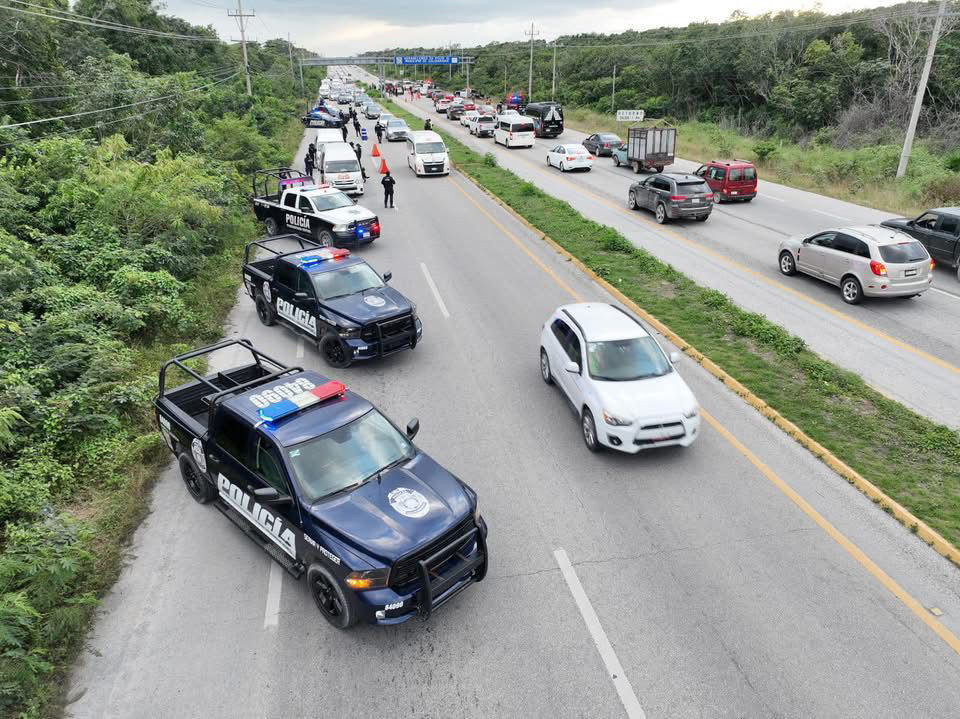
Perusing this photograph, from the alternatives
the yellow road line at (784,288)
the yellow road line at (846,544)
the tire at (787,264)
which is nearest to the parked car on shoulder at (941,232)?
the tire at (787,264)

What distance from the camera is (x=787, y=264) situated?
1697 cm

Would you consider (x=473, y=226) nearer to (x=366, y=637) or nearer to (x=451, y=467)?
(x=451, y=467)

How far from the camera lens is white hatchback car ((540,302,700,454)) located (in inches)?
343

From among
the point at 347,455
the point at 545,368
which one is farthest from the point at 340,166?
the point at 347,455

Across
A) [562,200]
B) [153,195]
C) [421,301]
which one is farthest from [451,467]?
[562,200]

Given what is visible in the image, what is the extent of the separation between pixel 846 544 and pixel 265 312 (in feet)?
38.7

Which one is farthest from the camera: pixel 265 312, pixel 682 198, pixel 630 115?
pixel 630 115

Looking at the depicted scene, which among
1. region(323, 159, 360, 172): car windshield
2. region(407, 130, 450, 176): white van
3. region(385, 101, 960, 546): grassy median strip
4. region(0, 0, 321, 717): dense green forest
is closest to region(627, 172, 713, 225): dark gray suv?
region(385, 101, 960, 546): grassy median strip

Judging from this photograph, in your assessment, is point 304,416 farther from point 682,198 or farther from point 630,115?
point 630,115

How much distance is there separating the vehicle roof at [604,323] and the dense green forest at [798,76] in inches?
1112

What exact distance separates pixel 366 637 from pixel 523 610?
1.62 meters

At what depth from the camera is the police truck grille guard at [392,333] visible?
11.4 meters

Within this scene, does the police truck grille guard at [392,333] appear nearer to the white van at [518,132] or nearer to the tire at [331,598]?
the tire at [331,598]

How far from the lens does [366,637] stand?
6.16 meters
